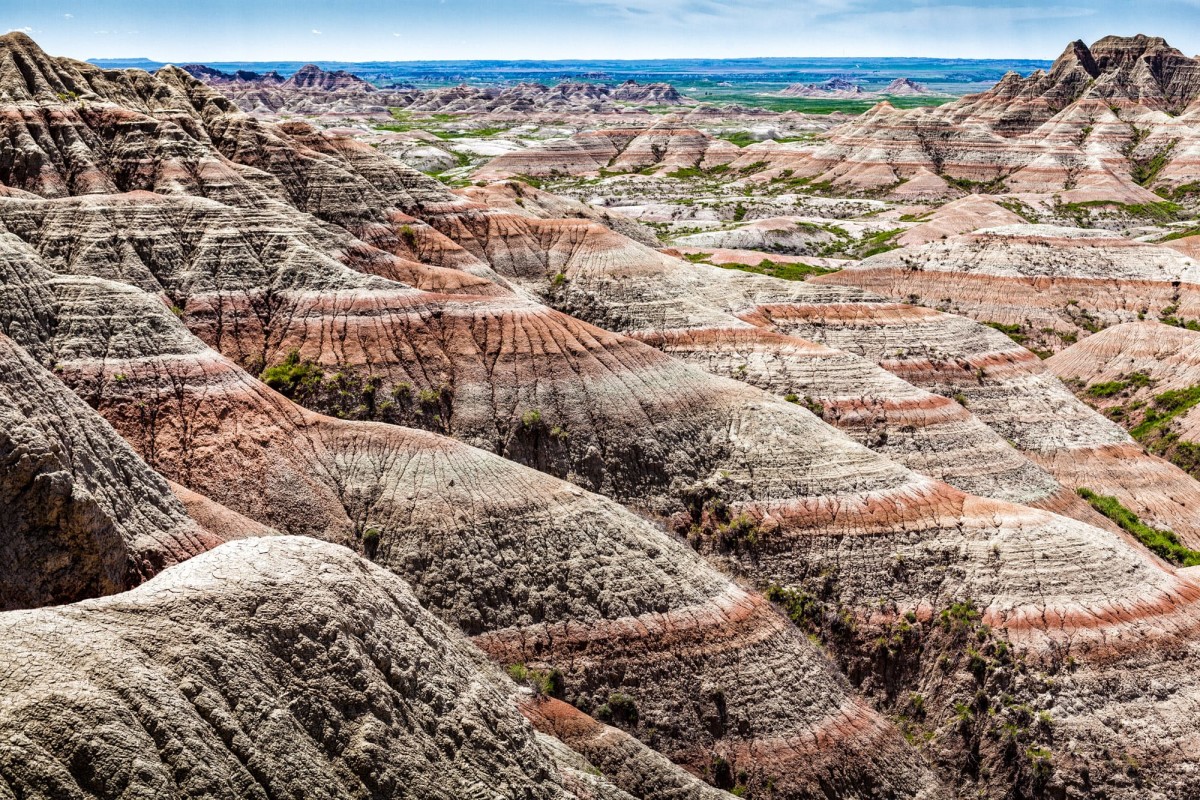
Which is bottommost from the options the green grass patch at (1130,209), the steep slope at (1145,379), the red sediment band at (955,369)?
the steep slope at (1145,379)

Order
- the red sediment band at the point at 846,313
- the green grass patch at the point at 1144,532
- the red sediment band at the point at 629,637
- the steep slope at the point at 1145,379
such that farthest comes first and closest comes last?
the red sediment band at the point at 846,313
the steep slope at the point at 1145,379
the green grass patch at the point at 1144,532
the red sediment band at the point at 629,637

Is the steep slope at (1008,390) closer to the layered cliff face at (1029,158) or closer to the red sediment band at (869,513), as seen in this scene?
the red sediment band at (869,513)

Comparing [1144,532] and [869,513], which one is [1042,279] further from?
[869,513]

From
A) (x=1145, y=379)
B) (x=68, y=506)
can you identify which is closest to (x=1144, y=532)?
(x=1145, y=379)

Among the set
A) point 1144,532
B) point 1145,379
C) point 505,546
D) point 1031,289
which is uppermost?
point 505,546

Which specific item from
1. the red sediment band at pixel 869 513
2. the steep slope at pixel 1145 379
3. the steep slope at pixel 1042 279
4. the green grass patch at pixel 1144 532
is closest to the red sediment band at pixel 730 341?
the red sediment band at pixel 869 513

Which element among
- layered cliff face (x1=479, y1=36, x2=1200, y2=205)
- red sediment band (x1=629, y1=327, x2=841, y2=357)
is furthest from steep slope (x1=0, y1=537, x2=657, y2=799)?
layered cliff face (x1=479, y1=36, x2=1200, y2=205)

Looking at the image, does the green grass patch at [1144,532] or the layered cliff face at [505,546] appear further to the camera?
the green grass patch at [1144,532]
